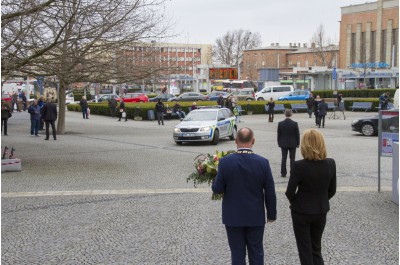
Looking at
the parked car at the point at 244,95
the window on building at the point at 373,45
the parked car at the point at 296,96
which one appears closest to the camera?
the parked car at the point at 296,96

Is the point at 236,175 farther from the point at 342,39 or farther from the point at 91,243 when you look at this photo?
the point at 342,39

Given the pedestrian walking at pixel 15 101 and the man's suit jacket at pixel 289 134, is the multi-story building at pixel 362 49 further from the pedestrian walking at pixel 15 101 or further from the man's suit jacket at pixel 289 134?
the man's suit jacket at pixel 289 134

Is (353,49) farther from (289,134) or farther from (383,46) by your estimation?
(289,134)

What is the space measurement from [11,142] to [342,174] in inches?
585

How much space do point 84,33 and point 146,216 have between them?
9.16 metres

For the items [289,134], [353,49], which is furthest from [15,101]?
[353,49]

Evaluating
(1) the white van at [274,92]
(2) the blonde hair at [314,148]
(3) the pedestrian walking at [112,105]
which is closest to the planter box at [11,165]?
(2) the blonde hair at [314,148]

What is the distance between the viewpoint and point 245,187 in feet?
18.1

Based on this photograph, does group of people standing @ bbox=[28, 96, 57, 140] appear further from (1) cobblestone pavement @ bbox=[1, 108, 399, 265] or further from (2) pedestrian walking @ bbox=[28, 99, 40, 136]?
(1) cobblestone pavement @ bbox=[1, 108, 399, 265]

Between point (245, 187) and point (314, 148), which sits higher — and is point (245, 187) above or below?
below

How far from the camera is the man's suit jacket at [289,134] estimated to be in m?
13.4

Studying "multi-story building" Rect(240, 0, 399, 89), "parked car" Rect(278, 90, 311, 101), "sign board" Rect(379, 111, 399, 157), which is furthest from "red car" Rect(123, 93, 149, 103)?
"sign board" Rect(379, 111, 399, 157)

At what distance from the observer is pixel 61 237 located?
26.9 feet

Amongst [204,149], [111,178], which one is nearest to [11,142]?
[204,149]
